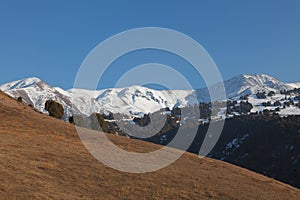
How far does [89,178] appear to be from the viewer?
4200 cm

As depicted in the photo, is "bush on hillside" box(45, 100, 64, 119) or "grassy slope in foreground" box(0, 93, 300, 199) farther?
"bush on hillside" box(45, 100, 64, 119)

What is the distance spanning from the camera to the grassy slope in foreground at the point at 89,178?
36.9 metres

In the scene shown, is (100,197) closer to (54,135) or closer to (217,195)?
(217,195)

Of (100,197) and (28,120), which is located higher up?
(28,120)

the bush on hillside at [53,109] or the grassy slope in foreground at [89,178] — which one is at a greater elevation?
the bush on hillside at [53,109]

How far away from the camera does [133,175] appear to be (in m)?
46.0

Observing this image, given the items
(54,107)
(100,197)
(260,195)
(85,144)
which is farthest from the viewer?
(54,107)

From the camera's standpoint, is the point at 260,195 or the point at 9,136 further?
the point at 9,136

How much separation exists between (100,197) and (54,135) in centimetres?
2987

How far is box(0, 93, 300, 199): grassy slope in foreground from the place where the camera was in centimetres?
3694

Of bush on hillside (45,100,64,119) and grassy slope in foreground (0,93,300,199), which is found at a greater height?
bush on hillside (45,100,64,119)

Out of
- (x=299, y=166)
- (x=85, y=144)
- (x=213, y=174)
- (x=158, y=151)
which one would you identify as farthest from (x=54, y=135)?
(x=299, y=166)

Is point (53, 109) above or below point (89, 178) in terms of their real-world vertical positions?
above

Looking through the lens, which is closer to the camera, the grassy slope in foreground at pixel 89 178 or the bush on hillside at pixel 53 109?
the grassy slope in foreground at pixel 89 178
